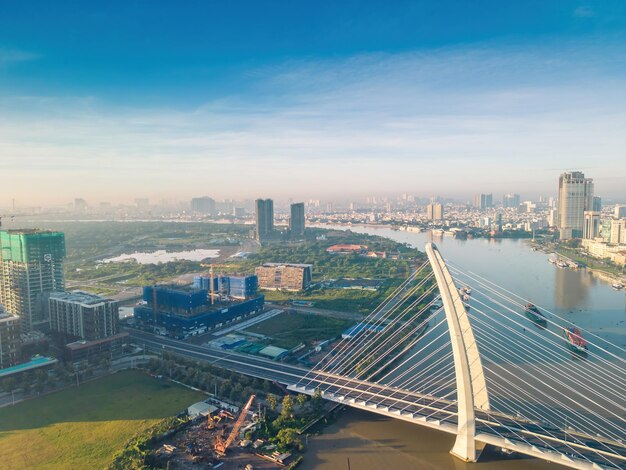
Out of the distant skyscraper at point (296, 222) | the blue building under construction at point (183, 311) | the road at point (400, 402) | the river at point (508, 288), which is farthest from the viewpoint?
the distant skyscraper at point (296, 222)

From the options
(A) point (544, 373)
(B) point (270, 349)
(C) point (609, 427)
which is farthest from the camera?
(B) point (270, 349)

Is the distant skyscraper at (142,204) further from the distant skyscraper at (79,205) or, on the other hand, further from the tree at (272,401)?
the tree at (272,401)

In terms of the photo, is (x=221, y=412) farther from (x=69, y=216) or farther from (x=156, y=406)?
(x=69, y=216)

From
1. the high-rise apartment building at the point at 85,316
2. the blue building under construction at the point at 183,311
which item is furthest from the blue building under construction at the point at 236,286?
the high-rise apartment building at the point at 85,316

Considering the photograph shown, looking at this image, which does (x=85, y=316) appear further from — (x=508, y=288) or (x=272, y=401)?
(x=508, y=288)

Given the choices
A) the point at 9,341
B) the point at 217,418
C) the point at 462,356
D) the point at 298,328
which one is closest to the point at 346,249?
the point at 298,328

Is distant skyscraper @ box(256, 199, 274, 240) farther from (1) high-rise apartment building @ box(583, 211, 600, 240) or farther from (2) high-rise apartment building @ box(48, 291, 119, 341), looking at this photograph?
→ (2) high-rise apartment building @ box(48, 291, 119, 341)

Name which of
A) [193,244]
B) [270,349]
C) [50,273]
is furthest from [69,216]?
[270,349]
